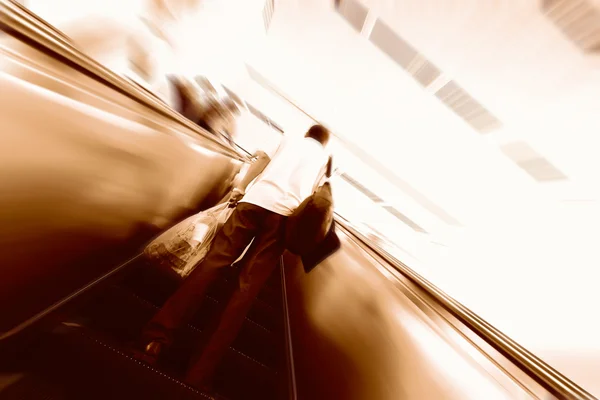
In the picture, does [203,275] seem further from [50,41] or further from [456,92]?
[456,92]

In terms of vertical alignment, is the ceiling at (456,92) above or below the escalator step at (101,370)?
above

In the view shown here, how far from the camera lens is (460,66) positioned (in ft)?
7.17

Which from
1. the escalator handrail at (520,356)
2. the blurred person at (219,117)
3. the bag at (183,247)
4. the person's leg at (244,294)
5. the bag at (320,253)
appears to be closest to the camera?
the escalator handrail at (520,356)

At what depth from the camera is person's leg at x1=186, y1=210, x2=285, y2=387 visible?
→ 3.70ft

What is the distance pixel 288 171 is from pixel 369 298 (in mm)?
883

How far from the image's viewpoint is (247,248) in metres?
1.61

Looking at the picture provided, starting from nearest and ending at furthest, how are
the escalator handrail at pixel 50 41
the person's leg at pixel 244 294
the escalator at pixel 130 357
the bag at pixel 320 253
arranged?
the escalator at pixel 130 357, the escalator handrail at pixel 50 41, the person's leg at pixel 244 294, the bag at pixel 320 253

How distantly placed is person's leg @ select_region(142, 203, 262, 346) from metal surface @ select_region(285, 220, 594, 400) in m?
0.68

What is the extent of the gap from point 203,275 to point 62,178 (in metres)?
0.77

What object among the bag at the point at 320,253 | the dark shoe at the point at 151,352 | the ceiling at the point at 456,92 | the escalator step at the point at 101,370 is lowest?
the dark shoe at the point at 151,352

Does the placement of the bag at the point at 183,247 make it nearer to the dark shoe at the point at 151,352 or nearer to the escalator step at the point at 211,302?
the escalator step at the point at 211,302

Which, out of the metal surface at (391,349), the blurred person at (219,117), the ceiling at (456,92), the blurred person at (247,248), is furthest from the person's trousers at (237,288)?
the blurred person at (219,117)

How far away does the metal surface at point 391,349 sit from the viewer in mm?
805

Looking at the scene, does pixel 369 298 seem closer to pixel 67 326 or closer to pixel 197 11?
pixel 67 326
